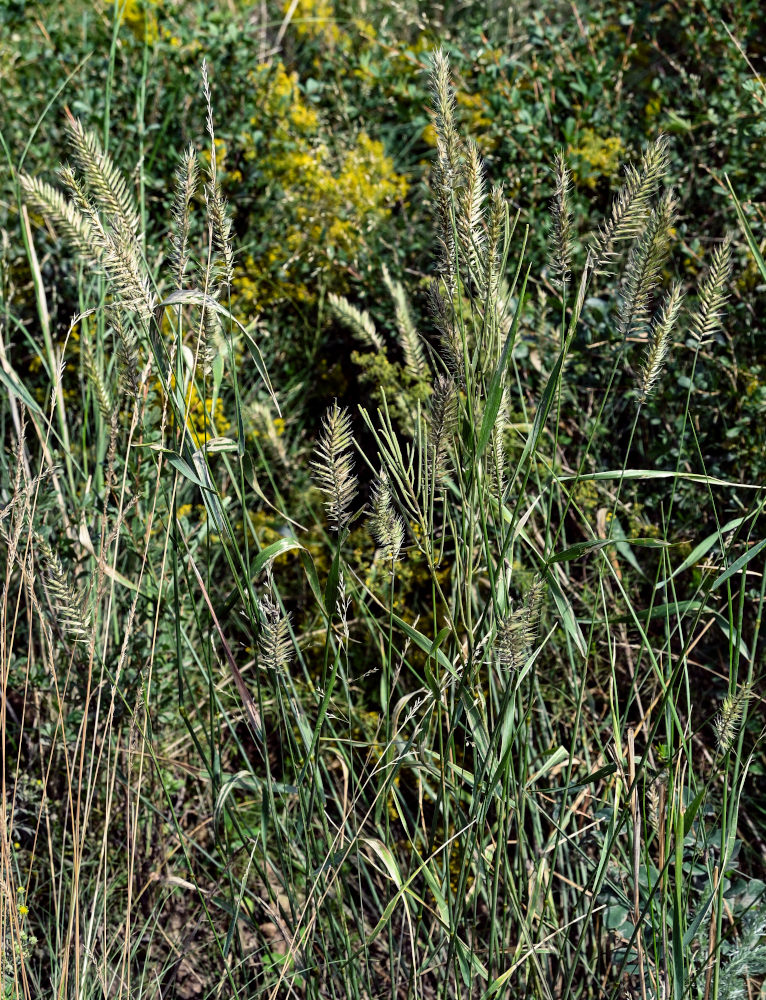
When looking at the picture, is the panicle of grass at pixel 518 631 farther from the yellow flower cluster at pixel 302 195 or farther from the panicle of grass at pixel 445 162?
the yellow flower cluster at pixel 302 195

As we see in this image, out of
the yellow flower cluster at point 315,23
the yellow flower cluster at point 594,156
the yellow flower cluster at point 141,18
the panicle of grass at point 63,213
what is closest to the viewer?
the panicle of grass at point 63,213

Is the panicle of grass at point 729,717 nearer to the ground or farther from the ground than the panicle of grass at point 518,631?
nearer to the ground

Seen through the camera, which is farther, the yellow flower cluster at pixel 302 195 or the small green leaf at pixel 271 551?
the yellow flower cluster at pixel 302 195

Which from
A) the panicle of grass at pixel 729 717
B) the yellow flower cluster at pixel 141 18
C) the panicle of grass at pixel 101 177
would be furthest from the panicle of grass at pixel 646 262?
the yellow flower cluster at pixel 141 18

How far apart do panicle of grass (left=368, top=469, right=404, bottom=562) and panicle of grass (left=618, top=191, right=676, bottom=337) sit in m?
0.32

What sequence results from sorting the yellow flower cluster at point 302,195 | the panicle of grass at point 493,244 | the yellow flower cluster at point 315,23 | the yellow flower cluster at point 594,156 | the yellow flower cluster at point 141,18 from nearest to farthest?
the panicle of grass at point 493,244 → the yellow flower cluster at point 594,156 → the yellow flower cluster at point 302,195 → the yellow flower cluster at point 141,18 → the yellow flower cluster at point 315,23

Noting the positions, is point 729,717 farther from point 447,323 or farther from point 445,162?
point 445,162

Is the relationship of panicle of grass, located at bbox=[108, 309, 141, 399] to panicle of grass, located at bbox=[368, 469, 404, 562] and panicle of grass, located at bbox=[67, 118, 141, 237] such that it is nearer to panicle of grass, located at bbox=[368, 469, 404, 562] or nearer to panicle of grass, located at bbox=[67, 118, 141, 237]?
panicle of grass, located at bbox=[67, 118, 141, 237]

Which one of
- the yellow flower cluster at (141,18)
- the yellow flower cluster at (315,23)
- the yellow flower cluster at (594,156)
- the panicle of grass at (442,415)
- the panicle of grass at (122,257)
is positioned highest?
the yellow flower cluster at (315,23)

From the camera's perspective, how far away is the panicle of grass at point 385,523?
106cm

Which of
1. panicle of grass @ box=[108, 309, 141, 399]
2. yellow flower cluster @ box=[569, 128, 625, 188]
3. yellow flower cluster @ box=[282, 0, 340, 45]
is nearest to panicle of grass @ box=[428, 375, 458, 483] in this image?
panicle of grass @ box=[108, 309, 141, 399]

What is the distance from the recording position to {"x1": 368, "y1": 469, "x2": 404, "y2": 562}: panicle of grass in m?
1.06

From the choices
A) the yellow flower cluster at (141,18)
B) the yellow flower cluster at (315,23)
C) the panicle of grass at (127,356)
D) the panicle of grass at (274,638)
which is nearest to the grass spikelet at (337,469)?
the panicle of grass at (274,638)

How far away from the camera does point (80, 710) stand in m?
1.85
